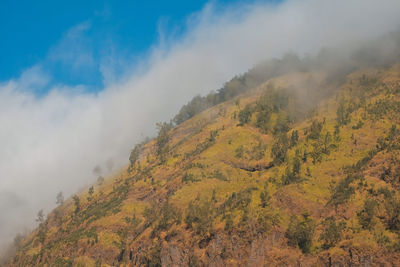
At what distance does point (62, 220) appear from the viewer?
132m

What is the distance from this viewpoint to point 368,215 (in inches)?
2386

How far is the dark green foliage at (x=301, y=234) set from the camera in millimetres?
62122

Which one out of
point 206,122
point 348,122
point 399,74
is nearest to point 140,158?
point 206,122

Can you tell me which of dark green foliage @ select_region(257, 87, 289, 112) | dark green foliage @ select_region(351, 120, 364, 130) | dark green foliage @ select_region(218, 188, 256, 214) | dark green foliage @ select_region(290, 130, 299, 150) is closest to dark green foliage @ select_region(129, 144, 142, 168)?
dark green foliage @ select_region(257, 87, 289, 112)

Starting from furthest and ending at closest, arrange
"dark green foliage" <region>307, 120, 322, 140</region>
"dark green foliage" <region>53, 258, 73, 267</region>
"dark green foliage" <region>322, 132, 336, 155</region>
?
"dark green foliage" <region>53, 258, 73, 267</region> < "dark green foliage" <region>307, 120, 322, 140</region> < "dark green foliage" <region>322, 132, 336, 155</region>

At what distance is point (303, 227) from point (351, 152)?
28.9 meters

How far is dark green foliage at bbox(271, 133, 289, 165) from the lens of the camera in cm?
9031

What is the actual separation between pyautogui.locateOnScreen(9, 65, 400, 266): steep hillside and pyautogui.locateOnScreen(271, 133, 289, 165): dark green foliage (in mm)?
351

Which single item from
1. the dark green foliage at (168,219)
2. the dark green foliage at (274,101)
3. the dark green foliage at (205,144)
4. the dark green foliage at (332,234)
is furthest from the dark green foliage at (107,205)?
the dark green foliage at (332,234)

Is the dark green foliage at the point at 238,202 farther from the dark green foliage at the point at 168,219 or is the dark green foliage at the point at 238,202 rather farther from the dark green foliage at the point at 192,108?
the dark green foliage at the point at 192,108

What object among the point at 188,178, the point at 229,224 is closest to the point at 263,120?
the point at 188,178

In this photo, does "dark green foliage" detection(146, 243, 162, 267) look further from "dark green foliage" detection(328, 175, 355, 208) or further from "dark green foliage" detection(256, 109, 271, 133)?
"dark green foliage" detection(256, 109, 271, 133)

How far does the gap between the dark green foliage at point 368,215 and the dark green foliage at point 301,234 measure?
784cm

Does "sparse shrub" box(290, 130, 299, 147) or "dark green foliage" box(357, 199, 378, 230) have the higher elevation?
"sparse shrub" box(290, 130, 299, 147)
